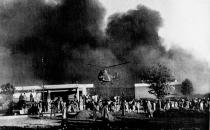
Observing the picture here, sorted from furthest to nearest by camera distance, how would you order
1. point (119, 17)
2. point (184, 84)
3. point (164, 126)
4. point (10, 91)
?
point (10, 91)
point (184, 84)
point (119, 17)
point (164, 126)

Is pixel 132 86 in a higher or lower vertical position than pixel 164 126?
higher

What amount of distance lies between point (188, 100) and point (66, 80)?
14.9ft

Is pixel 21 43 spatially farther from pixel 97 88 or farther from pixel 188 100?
pixel 188 100

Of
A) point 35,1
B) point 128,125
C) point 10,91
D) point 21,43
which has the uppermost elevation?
point 35,1

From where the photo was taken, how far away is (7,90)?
366 inches

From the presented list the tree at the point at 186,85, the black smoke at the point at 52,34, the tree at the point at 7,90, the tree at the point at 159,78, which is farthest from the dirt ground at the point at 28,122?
the tree at the point at 186,85

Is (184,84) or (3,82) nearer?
(184,84)

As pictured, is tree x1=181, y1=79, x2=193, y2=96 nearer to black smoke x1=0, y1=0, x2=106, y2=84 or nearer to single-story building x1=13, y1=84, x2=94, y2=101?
black smoke x1=0, y1=0, x2=106, y2=84

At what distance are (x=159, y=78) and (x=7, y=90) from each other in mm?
4516

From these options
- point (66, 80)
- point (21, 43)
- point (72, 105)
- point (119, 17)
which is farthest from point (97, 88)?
point (119, 17)

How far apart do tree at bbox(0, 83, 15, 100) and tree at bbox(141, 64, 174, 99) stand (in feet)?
12.7

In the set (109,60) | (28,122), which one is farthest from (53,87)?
(28,122)

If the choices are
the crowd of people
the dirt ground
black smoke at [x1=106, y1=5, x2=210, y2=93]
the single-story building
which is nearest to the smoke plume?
black smoke at [x1=106, y1=5, x2=210, y2=93]

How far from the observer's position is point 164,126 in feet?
20.7
